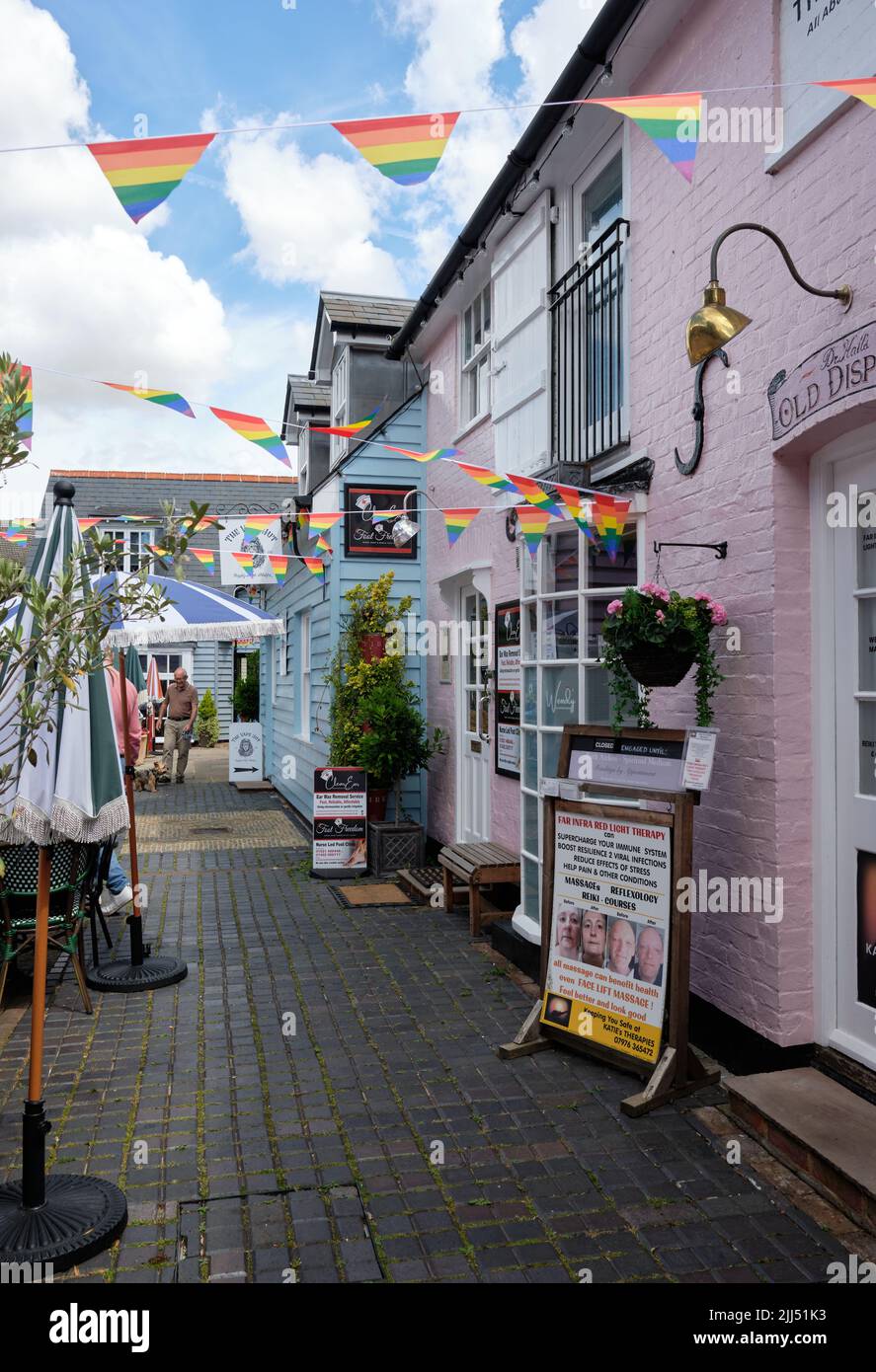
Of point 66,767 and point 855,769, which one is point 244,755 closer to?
point 66,767

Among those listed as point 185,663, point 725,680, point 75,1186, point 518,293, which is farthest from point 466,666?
point 185,663

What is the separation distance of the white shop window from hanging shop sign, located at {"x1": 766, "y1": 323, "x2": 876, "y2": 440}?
4.26 meters

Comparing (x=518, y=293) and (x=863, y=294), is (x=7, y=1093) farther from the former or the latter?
(x=518, y=293)

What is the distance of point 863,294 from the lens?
346 cm

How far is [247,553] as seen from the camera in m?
11.1

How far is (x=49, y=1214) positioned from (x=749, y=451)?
157 inches

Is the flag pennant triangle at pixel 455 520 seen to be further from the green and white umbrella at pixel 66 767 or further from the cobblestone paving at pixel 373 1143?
the green and white umbrella at pixel 66 767

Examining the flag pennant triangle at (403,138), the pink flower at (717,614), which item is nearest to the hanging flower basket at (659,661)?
the pink flower at (717,614)

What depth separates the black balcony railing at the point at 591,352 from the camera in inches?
217

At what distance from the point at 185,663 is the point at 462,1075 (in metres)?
22.6

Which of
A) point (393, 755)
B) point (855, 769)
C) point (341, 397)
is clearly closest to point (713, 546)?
point (855, 769)

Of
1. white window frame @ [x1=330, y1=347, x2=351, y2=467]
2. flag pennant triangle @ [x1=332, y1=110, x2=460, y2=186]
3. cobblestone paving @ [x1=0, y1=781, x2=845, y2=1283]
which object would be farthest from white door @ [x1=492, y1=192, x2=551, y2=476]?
white window frame @ [x1=330, y1=347, x2=351, y2=467]

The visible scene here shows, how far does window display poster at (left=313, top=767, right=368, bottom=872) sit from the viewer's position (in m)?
8.84
